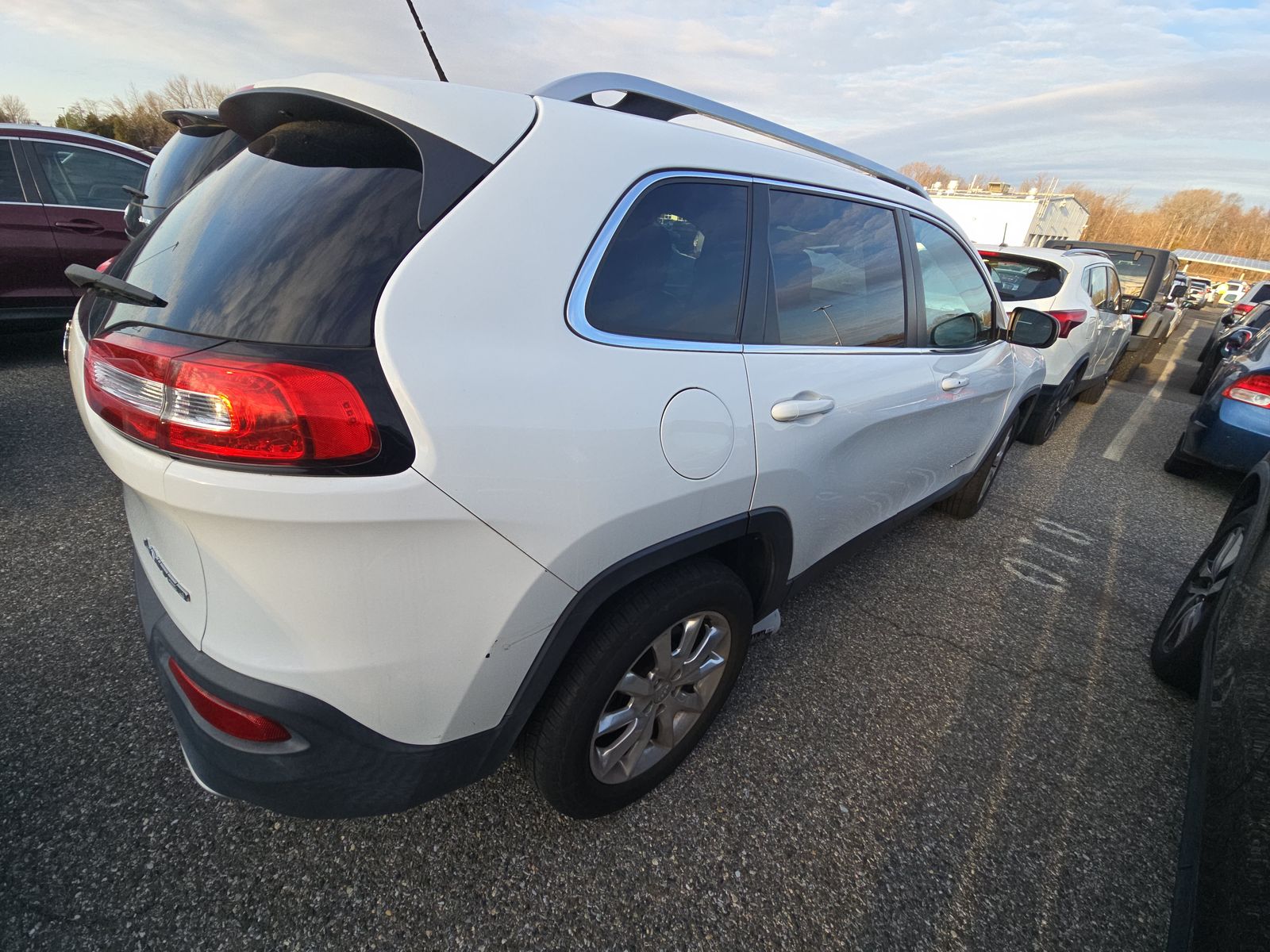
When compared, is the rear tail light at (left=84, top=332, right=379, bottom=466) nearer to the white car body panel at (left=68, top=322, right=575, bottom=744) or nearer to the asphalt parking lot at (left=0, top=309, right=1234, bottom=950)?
the white car body panel at (left=68, top=322, right=575, bottom=744)

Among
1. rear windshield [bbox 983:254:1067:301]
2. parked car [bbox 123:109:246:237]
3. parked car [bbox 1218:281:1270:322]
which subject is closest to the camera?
parked car [bbox 123:109:246:237]

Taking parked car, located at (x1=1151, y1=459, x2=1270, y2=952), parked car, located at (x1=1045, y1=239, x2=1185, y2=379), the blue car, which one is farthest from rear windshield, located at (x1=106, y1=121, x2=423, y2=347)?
parked car, located at (x1=1045, y1=239, x2=1185, y2=379)

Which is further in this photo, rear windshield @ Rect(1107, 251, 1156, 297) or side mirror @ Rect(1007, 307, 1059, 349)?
rear windshield @ Rect(1107, 251, 1156, 297)

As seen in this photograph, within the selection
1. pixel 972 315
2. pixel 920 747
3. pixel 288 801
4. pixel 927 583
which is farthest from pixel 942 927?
pixel 972 315

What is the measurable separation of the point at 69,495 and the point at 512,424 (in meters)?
3.36

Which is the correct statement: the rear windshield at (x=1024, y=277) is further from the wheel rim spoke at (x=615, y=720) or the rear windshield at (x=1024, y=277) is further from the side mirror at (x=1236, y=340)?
the wheel rim spoke at (x=615, y=720)

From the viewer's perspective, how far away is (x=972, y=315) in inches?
118

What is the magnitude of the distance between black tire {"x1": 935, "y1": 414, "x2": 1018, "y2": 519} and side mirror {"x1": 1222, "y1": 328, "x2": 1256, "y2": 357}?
4.97m

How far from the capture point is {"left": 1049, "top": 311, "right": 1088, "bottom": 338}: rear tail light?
502 cm

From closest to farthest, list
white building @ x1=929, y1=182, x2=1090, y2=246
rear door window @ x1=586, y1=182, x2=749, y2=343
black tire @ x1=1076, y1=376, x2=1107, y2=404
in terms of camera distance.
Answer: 1. rear door window @ x1=586, y1=182, x2=749, y2=343
2. black tire @ x1=1076, y1=376, x2=1107, y2=404
3. white building @ x1=929, y1=182, x2=1090, y2=246

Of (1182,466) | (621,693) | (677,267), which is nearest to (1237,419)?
(1182,466)

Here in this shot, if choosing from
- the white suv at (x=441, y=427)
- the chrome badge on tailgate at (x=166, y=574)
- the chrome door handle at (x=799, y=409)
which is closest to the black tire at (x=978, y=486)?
the chrome door handle at (x=799, y=409)

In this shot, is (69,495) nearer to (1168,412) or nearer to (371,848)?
(371,848)

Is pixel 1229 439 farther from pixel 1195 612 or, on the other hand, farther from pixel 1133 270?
pixel 1133 270
